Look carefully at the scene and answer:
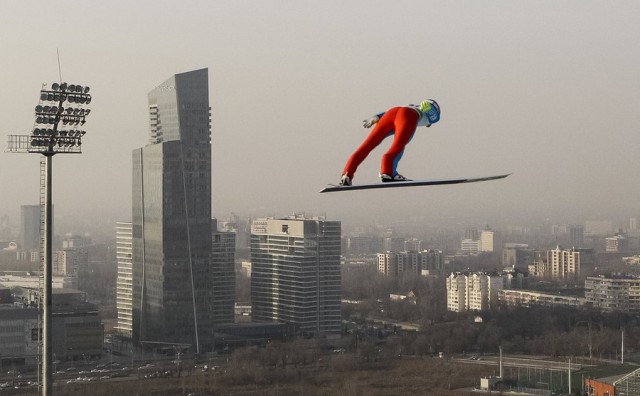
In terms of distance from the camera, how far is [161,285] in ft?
109

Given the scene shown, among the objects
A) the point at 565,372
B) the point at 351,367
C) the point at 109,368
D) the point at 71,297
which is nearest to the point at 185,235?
the point at 71,297

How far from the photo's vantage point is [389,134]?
16.8 feet

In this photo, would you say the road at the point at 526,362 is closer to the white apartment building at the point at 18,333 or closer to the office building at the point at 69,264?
the white apartment building at the point at 18,333

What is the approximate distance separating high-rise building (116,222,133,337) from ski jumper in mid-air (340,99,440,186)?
30.9 metres

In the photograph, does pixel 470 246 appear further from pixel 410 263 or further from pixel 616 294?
pixel 616 294

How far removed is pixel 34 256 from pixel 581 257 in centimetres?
2895

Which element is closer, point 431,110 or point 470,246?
point 431,110

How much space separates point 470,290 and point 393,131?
128 feet

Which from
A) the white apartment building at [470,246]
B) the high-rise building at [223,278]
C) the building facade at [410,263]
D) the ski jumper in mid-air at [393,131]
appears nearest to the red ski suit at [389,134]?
the ski jumper in mid-air at [393,131]

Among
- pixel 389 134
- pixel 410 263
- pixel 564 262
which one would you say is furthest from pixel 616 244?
pixel 389 134

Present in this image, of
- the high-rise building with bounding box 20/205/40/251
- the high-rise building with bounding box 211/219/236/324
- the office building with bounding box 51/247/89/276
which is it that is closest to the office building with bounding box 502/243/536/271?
the office building with bounding box 51/247/89/276

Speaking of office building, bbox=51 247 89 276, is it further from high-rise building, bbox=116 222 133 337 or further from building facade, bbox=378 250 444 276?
high-rise building, bbox=116 222 133 337

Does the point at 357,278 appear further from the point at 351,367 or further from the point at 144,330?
the point at 351,367

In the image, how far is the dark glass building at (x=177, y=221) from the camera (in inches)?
1294
